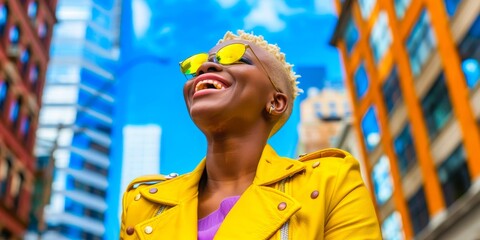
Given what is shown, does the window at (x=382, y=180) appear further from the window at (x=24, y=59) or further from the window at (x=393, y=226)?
the window at (x=24, y=59)

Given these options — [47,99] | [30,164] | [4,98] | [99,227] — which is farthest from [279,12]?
[47,99]

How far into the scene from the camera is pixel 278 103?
2.42 meters

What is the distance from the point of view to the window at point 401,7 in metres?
23.4

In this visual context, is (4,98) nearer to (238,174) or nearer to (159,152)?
(159,152)

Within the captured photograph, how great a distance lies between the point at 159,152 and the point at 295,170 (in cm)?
285

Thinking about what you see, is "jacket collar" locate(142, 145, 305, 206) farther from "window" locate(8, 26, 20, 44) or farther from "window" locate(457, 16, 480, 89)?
"window" locate(8, 26, 20, 44)

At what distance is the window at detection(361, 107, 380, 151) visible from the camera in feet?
91.0

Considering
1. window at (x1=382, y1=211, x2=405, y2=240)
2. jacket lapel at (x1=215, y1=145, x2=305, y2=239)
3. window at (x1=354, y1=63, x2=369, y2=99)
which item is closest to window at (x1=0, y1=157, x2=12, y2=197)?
window at (x1=382, y1=211, x2=405, y2=240)

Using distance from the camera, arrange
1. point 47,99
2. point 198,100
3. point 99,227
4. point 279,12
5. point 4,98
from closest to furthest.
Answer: point 198,100 < point 279,12 < point 4,98 < point 99,227 < point 47,99

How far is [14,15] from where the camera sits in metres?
26.9

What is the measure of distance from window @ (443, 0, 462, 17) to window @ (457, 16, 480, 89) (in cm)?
125

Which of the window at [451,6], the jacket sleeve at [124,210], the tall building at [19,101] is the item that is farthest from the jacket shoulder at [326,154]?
the tall building at [19,101]

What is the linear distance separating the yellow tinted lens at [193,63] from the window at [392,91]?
22997mm

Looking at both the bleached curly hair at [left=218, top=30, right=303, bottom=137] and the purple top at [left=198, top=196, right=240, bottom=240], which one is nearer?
the purple top at [left=198, top=196, right=240, bottom=240]
